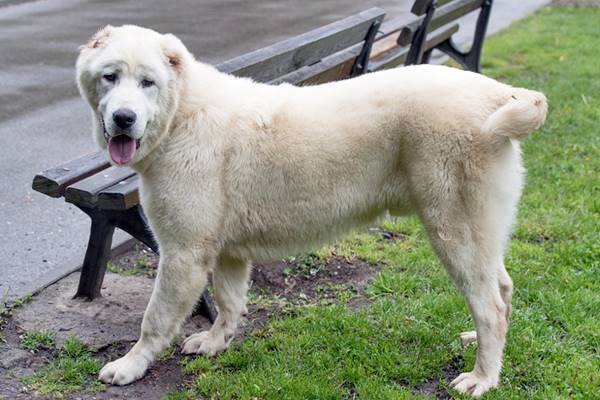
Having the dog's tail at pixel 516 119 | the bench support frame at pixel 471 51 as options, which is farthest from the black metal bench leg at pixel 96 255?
the bench support frame at pixel 471 51

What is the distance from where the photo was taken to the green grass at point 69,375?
396cm

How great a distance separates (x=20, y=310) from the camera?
15.3ft

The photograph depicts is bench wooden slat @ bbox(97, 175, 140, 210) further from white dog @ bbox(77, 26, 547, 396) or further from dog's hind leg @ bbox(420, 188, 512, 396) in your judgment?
dog's hind leg @ bbox(420, 188, 512, 396)

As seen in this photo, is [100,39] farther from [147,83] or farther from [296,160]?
[296,160]

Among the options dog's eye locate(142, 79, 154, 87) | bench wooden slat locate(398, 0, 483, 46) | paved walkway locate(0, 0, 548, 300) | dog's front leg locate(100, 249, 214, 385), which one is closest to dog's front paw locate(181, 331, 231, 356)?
dog's front leg locate(100, 249, 214, 385)

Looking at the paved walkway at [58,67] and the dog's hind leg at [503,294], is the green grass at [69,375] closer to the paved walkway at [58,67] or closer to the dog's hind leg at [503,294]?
the paved walkway at [58,67]

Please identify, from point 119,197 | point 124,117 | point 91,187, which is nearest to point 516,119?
point 124,117

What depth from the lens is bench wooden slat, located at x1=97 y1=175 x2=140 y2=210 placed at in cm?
422

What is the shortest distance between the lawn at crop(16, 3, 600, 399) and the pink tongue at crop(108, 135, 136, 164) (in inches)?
40.8

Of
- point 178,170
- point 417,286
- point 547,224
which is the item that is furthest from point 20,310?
point 547,224

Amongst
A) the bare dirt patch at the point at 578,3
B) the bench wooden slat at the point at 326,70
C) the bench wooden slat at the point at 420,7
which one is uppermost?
the bench wooden slat at the point at 326,70

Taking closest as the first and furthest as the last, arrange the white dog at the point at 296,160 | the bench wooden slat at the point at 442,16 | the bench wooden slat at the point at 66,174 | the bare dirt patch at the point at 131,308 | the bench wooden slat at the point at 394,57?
the white dog at the point at 296,160, the bare dirt patch at the point at 131,308, the bench wooden slat at the point at 66,174, the bench wooden slat at the point at 394,57, the bench wooden slat at the point at 442,16

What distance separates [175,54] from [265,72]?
134 centimetres

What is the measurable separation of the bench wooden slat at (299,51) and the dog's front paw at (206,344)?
4.87 feet
